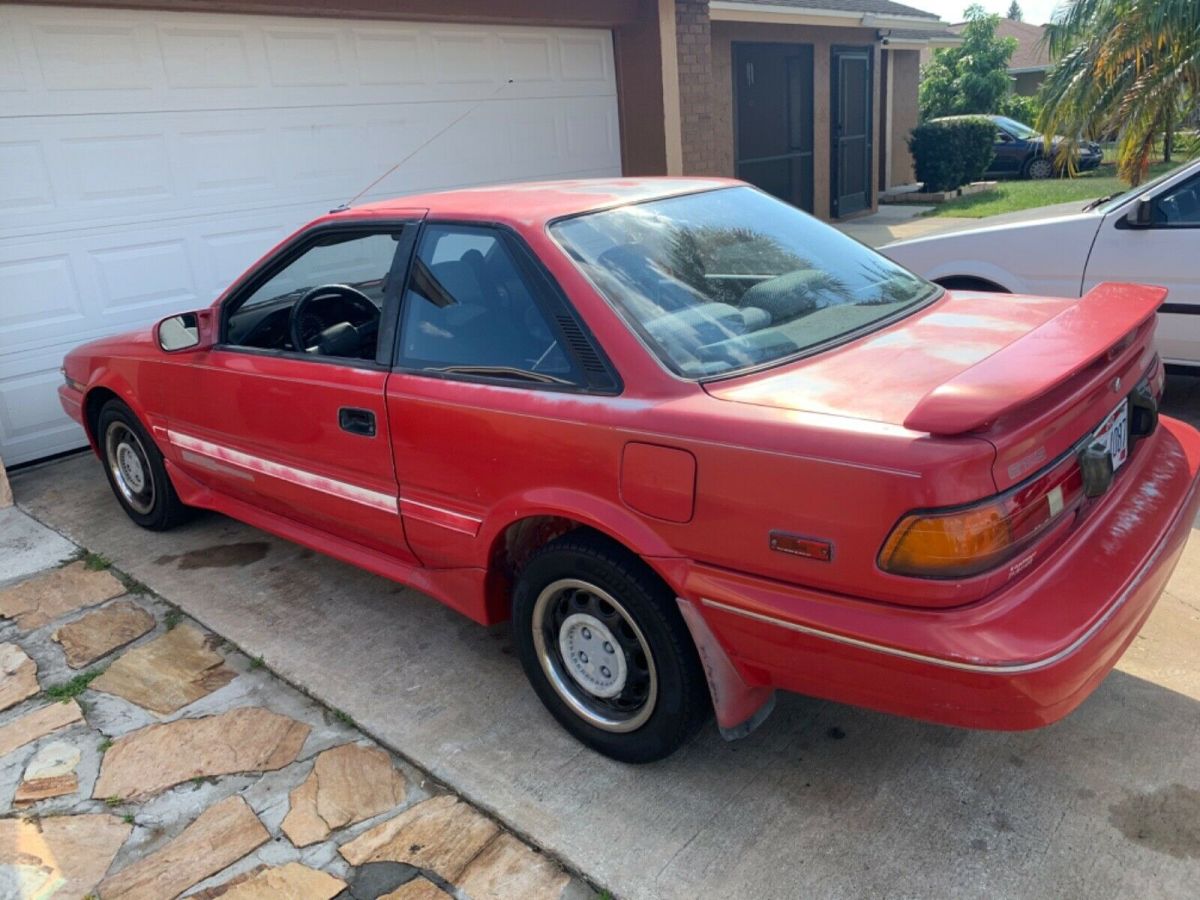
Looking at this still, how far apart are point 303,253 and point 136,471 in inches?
71.1

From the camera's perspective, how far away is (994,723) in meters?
2.06

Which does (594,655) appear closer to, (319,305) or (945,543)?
(945,543)

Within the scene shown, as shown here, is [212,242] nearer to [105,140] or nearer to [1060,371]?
[105,140]

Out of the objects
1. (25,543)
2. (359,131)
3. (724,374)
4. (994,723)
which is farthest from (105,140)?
(994,723)

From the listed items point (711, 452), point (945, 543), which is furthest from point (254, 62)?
point (945, 543)

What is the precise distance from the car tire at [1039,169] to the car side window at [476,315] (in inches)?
826

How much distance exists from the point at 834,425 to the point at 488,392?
107cm

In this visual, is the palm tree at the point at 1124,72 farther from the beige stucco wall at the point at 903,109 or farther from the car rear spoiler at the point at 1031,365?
the car rear spoiler at the point at 1031,365

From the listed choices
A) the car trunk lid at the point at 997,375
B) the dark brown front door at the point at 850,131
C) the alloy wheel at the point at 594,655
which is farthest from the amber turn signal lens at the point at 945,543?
the dark brown front door at the point at 850,131

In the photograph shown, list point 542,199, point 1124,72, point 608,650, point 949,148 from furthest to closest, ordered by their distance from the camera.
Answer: point 949,148 → point 1124,72 → point 542,199 → point 608,650

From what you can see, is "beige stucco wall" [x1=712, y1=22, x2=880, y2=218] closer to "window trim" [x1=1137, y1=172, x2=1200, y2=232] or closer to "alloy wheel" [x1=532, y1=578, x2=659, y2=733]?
"window trim" [x1=1137, y1=172, x2=1200, y2=232]

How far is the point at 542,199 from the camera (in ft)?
9.92

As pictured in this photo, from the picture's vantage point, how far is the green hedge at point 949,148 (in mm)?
17156

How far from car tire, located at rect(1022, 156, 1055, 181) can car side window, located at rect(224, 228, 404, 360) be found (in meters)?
20.6
